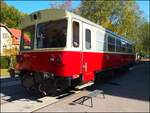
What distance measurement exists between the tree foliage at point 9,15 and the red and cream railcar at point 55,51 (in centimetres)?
5761

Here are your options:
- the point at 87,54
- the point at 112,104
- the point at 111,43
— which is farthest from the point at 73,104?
the point at 111,43

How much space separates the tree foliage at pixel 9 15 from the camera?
68938 mm

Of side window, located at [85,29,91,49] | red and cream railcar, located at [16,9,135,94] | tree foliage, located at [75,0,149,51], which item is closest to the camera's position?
red and cream railcar, located at [16,9,135,94]

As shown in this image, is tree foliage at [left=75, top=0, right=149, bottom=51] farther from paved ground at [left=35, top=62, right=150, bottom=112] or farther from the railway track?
the railway track

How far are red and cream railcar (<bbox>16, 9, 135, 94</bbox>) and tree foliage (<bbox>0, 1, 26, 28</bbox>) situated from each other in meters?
57.6

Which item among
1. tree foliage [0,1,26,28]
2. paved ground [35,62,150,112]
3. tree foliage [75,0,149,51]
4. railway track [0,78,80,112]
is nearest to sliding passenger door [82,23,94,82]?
paved ground [35,62,150,112]

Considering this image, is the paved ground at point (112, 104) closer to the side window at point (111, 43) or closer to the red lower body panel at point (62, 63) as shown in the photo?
the red lower body panel at point (62, 63)

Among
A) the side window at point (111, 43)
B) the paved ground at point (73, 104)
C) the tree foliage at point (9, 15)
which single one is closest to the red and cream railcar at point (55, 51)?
the paved ground at point (73, 104)

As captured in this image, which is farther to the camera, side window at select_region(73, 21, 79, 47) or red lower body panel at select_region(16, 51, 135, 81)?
side window at select_region(73, 21, 79, 47)

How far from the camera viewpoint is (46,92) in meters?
11.1

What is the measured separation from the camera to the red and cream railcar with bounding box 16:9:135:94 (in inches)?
421

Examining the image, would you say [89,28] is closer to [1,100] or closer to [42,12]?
[42,12]

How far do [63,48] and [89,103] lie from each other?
211 cm

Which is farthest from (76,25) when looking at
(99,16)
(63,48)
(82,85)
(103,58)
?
(99,16)
